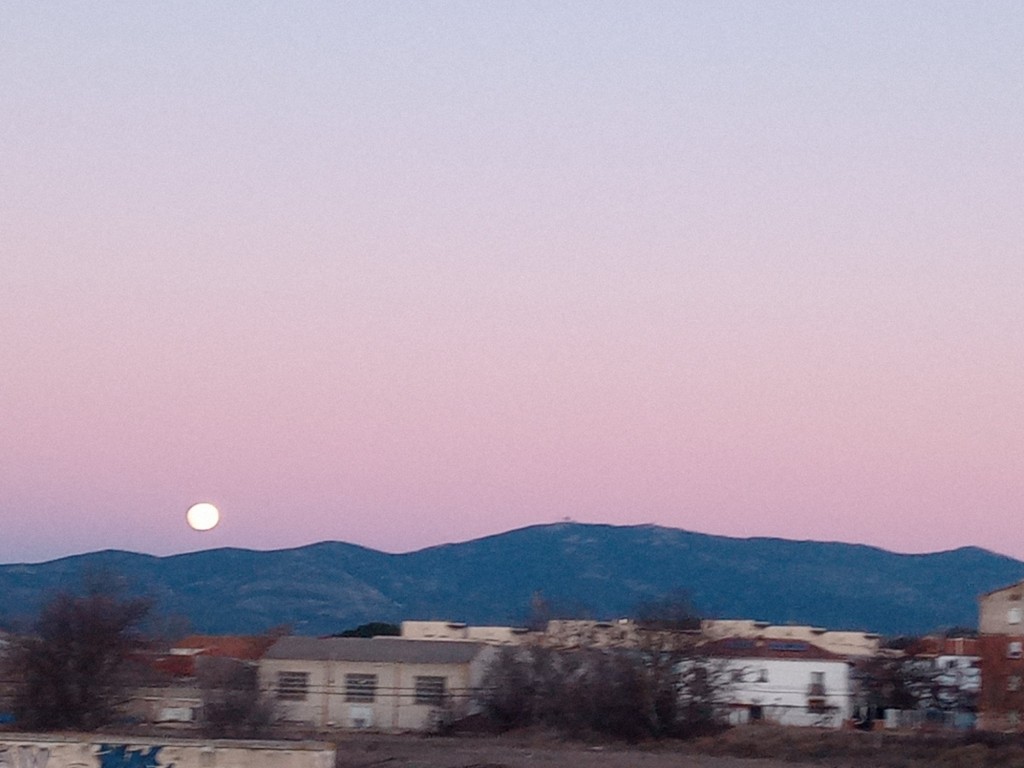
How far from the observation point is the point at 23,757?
28.4 m

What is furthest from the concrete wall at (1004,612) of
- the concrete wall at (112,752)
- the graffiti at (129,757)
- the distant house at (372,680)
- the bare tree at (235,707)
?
the graffiti at (129,757)

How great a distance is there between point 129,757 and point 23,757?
2.00 metres

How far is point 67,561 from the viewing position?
16912 cm

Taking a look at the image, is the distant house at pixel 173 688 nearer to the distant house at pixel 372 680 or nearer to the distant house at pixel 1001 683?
the distant house at pixel 372 680

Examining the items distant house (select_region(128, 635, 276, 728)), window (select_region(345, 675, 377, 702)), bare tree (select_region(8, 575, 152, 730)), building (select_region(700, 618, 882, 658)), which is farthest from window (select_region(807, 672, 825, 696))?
bare tree (select_region(8, 575, 152, 730))

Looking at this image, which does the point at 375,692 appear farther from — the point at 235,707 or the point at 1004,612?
the point at 1004,612

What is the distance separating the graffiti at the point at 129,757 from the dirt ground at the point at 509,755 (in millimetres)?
10315

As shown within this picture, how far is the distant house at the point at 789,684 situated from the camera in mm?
64375

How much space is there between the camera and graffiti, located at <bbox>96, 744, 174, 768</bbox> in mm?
28422

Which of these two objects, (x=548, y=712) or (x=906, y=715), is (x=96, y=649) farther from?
(x=906, y=715)

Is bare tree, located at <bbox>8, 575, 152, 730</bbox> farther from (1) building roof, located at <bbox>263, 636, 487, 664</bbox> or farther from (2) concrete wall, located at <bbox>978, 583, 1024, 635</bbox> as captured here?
(2) concrete wall, located at <bbox>978, 583, 1024, 635</bbox>

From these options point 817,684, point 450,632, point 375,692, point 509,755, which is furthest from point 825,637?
point 509,755

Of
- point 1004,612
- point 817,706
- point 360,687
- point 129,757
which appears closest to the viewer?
point 129,757

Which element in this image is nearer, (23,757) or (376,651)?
(23,757)
